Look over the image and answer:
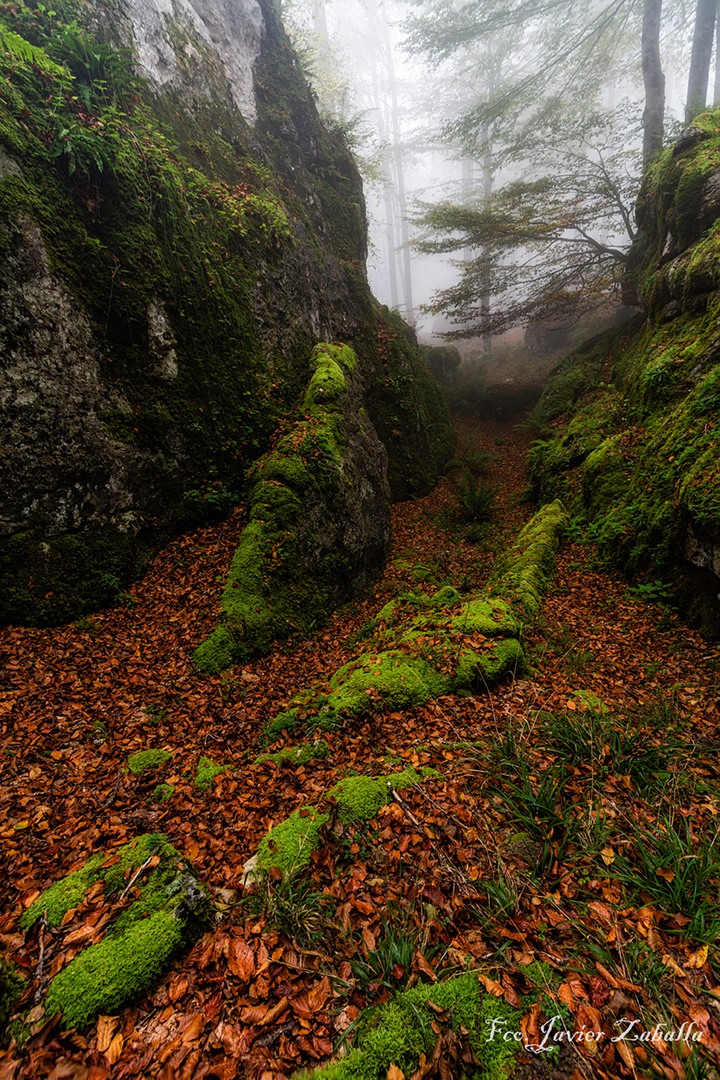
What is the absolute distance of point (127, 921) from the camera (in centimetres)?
221

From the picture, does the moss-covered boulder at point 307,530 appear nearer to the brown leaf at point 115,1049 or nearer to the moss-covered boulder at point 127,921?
→ the moss-covered boulder at point 127,921

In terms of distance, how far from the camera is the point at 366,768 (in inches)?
134

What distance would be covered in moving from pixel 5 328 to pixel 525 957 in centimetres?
744

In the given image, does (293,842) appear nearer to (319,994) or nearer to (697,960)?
(319,994)

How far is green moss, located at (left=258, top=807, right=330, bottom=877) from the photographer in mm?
2566

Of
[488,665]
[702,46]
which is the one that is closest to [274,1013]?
[488,665]

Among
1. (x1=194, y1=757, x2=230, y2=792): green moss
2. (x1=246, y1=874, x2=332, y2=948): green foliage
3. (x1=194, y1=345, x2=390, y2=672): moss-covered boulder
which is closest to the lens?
(x1=246, y1=874, x2=332, y2=948): green foliage

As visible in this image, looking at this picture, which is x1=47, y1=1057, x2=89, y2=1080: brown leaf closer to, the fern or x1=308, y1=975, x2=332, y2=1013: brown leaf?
x1=308, y1=975, x2=332, y2=1013: brown leaf

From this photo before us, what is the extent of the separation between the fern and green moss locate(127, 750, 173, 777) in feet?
28.3

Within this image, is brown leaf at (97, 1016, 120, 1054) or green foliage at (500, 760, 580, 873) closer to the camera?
brown leaf at (97, 1016, 120, 1054)

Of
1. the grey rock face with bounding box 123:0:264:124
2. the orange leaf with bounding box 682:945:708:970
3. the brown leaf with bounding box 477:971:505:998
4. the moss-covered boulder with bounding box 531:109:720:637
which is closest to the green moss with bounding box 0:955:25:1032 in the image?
the brown leaf with bounding box 477:971:505:998

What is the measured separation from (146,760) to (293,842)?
72.7 inches

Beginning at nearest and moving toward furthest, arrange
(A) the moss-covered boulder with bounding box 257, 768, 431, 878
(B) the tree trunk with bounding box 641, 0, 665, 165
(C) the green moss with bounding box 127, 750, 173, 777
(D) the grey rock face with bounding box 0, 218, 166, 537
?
(A) the moss-covered boulder with bounding box 257, 768, 431, 878
(C) the green moss with bounding box 127, 750, 173, 777
(D) the grey rock face with bounding box 0, 218, 166, 537
(B) the tree trunk with bounding box 641, 0, 665, 165

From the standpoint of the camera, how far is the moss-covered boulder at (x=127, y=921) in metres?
1.87
